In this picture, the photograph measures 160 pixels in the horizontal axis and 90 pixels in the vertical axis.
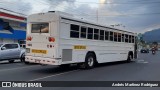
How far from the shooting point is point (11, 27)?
130ft

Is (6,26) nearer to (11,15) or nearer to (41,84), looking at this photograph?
(11,15)

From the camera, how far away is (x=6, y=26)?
39094mm

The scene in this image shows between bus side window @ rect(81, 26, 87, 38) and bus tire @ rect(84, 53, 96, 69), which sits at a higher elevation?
bus side window @ rect(81, 26, 87, 38)

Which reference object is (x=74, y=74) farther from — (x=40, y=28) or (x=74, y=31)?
(x=40, y=28)

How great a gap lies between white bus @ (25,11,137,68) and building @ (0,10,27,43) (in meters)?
21.8

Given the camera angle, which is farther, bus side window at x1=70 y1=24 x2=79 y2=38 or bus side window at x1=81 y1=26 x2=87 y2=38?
bus side window at x1=81 y1=26 x2=87 y2=38

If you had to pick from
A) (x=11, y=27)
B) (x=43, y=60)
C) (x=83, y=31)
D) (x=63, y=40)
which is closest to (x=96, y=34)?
(x=83, y=31)

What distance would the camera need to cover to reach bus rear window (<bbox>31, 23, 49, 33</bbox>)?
49.3 feet

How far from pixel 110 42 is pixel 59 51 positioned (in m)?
6.52

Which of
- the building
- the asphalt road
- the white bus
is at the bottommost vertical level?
the asphalt road

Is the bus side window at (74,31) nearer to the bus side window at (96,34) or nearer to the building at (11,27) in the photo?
the bus side window at (96,34)

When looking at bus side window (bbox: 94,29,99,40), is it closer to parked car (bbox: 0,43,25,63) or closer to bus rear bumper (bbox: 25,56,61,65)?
bus rear bumper (bbox: 25,56,61,65)

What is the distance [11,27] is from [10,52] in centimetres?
1774

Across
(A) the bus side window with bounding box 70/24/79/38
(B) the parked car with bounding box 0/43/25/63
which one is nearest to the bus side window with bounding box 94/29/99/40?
(A) the bus side window with bounding box 70/24/79/38
